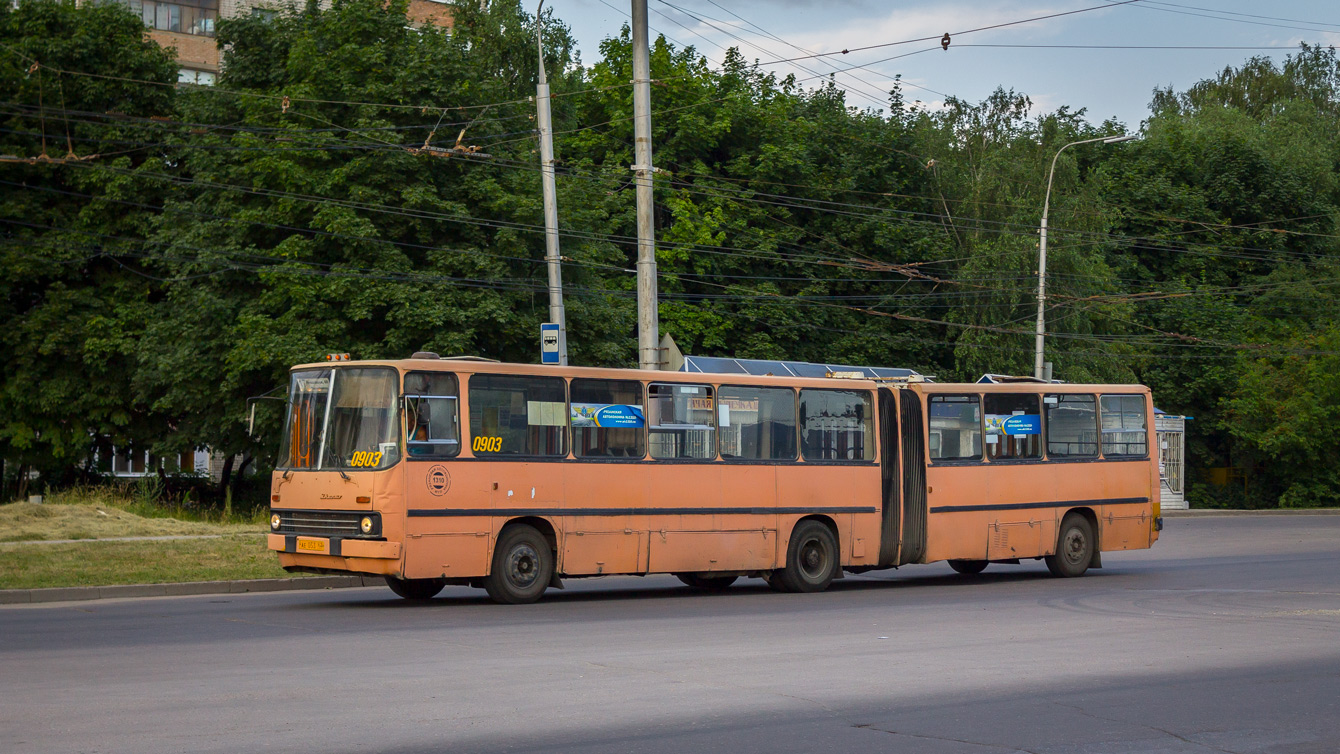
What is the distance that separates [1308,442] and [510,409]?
44.7 meters

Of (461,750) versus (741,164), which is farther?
(741,164)

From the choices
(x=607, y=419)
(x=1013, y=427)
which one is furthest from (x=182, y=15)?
(x=607, y=419)

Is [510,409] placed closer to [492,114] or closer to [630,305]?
[492,114]

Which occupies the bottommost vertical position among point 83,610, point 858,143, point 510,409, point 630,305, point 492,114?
point 83,610

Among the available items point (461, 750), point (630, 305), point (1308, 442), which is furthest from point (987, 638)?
point (1308, 442)

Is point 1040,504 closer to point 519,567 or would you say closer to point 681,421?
point 681,421

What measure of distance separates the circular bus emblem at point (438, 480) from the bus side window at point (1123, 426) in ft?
38.1

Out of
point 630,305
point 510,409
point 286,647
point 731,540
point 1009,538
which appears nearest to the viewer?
point 286,647

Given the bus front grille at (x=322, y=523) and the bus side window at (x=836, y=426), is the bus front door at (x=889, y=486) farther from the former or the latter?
the bus front grille at (x=322, y=523)

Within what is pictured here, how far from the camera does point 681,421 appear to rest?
17828mm

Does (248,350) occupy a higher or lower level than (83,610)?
higher

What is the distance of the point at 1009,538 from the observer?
20.7 meters

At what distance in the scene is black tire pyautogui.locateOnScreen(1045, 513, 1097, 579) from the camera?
70.0 ft

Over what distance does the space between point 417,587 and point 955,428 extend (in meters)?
8.49
